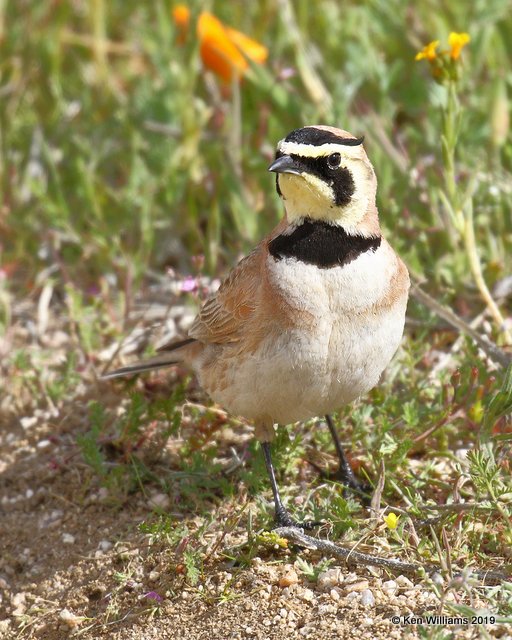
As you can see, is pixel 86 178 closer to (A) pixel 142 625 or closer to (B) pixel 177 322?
(B) pixel 177 322

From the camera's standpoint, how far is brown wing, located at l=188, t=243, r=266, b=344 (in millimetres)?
3900

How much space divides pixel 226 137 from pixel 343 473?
8.47 ft

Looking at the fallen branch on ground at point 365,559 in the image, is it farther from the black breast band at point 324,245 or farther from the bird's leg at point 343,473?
the black breast band at point 324,245

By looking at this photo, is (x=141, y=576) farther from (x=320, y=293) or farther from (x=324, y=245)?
(x=324, y=245)

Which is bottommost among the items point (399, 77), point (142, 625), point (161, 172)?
point (142, 625)

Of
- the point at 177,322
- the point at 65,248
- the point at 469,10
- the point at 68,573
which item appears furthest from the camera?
the point at 469,10

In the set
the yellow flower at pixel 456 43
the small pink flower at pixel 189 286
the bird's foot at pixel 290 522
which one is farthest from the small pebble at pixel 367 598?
the yellow flower at pixel 456 43

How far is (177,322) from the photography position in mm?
5414

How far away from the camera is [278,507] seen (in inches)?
155

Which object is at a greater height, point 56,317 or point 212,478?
point 56,317

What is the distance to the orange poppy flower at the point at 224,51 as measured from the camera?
5.83 m

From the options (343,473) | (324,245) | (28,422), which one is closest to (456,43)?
(324,245)

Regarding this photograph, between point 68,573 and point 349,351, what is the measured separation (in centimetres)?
148

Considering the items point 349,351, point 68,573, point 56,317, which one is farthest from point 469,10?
point 68,573
